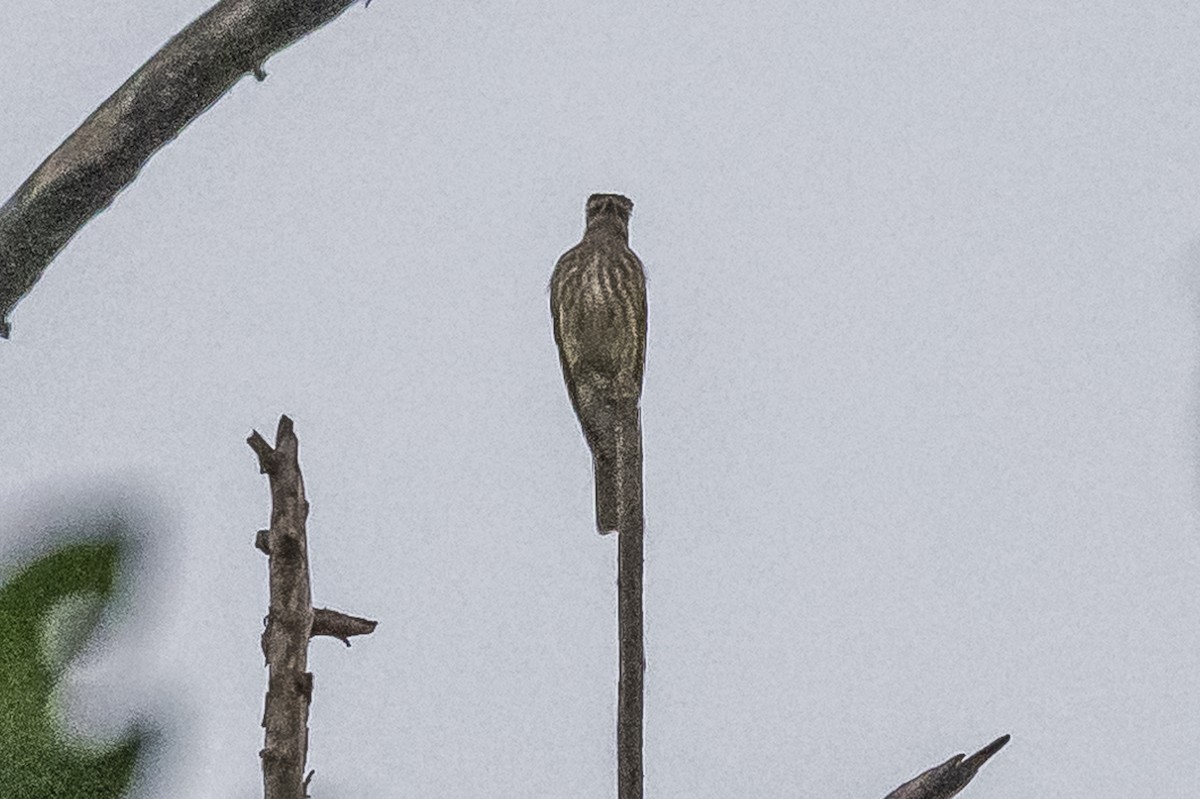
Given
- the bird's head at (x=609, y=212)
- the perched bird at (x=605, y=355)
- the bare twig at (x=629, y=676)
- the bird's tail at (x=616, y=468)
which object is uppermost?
the bird's head at (x=609, y=212)

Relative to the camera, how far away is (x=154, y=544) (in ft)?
1.99

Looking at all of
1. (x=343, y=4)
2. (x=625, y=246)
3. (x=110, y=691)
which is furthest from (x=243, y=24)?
(x=110, y=691)

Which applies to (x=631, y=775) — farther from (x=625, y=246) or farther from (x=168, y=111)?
(x=168, y=111)

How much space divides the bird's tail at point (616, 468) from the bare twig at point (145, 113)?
0.25 metres

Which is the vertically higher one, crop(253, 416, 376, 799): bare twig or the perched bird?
the perched bird

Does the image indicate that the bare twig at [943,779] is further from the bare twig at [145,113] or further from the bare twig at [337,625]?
the bare twig at [145,113]

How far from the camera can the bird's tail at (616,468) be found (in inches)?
25.7

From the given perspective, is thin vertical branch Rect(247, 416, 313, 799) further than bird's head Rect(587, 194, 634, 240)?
No

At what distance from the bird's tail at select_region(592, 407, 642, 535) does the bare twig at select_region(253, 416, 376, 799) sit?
137 mm

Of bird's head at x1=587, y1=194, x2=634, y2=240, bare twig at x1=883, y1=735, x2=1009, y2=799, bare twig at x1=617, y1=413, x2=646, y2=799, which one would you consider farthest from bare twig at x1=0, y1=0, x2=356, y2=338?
bare twig at x1=883, y1=735, x2=1009, y2=799

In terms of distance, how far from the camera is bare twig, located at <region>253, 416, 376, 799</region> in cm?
59

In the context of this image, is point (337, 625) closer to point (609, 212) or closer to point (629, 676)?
point (629, 676)

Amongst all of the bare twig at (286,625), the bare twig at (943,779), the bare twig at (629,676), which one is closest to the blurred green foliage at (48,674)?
the bare twig at (286,625)

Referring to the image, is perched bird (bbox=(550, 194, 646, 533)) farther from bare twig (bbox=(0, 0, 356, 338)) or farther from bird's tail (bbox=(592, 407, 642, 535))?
bare twig (bbox=(0, 0, 356, 338))
